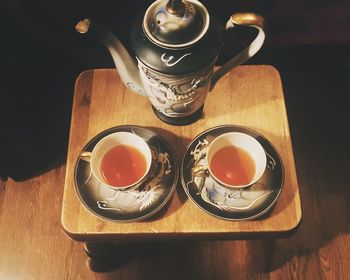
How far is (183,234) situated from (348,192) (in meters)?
0.92

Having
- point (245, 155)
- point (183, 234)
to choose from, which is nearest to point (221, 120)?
point (245, 155)

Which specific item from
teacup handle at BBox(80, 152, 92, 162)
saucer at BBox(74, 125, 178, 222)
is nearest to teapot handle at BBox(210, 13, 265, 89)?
saucer at BBox(74, 125, 178, 222)

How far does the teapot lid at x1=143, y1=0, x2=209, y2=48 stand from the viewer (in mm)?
766

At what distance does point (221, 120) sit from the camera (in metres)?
1.04

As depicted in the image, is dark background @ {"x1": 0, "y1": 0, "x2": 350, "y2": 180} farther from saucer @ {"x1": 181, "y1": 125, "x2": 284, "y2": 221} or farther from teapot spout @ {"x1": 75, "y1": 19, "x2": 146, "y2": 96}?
saucer @ {"x1": 181, "y1": 125, "x2": 284, "y2": 221}

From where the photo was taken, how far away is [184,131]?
1.02 m

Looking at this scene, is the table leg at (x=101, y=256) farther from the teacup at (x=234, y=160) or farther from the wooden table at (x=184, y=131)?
the teacup at (x=234, y=160)

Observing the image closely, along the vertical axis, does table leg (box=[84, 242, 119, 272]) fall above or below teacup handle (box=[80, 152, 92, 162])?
below

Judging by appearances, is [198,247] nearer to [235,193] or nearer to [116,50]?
[235,193]

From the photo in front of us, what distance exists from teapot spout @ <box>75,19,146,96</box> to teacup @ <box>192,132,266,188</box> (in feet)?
0.78

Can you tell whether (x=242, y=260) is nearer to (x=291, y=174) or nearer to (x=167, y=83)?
(x=291, y=174)

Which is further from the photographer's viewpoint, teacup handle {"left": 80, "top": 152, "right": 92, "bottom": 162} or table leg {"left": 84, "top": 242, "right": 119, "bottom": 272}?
table leg {"left": 84, "top": 242, "right": 119, "bottom": 272}

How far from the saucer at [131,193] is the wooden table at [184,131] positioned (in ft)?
0.11

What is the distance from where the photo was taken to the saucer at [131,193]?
0.89 metres
